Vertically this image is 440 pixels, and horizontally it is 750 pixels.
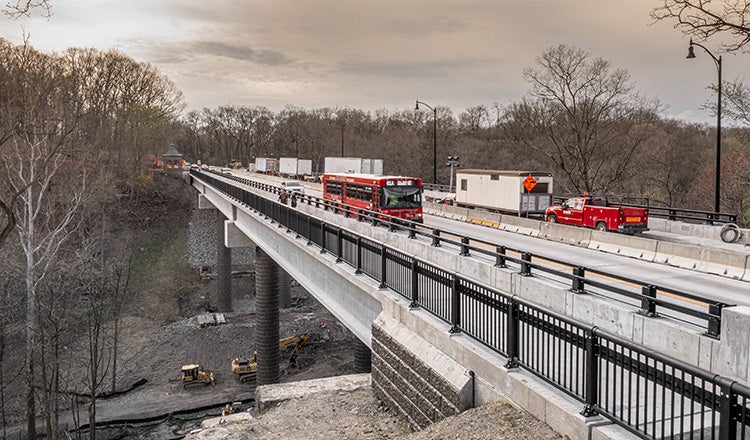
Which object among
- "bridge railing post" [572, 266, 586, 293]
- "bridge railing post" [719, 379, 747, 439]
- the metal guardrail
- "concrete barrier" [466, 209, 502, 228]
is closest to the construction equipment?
"concrete barrier" [466, 209, 502, 228]

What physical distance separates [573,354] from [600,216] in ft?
59.3

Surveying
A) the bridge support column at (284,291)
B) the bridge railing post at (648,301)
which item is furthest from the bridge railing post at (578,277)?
the bridge support column at (284,291)

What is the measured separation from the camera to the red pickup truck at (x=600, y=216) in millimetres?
24453

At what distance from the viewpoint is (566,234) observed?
24.7 meters

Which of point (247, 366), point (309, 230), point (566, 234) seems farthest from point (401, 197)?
point (247, 366)

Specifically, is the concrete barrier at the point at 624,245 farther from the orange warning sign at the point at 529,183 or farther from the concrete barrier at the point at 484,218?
the concrete barrier at the point at 484,218

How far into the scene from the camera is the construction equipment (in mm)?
35947

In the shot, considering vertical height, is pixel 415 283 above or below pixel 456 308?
above

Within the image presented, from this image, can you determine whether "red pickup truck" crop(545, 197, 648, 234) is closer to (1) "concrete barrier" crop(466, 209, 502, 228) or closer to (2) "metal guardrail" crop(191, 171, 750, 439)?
(1) "concrete barrier" crop(466, 209, 502, 228)

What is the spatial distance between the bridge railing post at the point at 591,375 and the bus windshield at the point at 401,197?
70.7ft

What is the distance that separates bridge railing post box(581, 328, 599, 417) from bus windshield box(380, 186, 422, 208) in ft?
70.7

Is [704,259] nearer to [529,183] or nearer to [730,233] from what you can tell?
[730,233]

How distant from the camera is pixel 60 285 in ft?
149

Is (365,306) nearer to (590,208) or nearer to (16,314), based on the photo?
(590,208)
